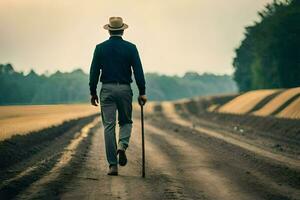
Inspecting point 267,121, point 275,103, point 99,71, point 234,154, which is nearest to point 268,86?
point 275,103

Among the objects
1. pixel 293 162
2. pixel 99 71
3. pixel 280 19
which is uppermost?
pixel 280 19

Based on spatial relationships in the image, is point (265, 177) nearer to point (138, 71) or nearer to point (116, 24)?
point (138, 71)

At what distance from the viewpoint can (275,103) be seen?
1852 inches

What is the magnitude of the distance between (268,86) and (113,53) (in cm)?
7170

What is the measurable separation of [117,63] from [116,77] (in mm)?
253

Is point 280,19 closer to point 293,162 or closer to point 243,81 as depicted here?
point 243,81

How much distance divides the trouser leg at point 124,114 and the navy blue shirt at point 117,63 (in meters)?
0.20

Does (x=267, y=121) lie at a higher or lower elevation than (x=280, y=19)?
lower

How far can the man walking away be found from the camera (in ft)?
36.9

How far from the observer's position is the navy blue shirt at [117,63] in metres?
11.2

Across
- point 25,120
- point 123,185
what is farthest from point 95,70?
point 25,120

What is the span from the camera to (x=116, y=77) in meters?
11.2

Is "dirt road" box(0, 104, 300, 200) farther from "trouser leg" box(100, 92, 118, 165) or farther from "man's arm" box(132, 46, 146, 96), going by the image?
"man's arm" box(132, 46, 146, 96)

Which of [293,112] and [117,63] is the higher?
[117,63]
